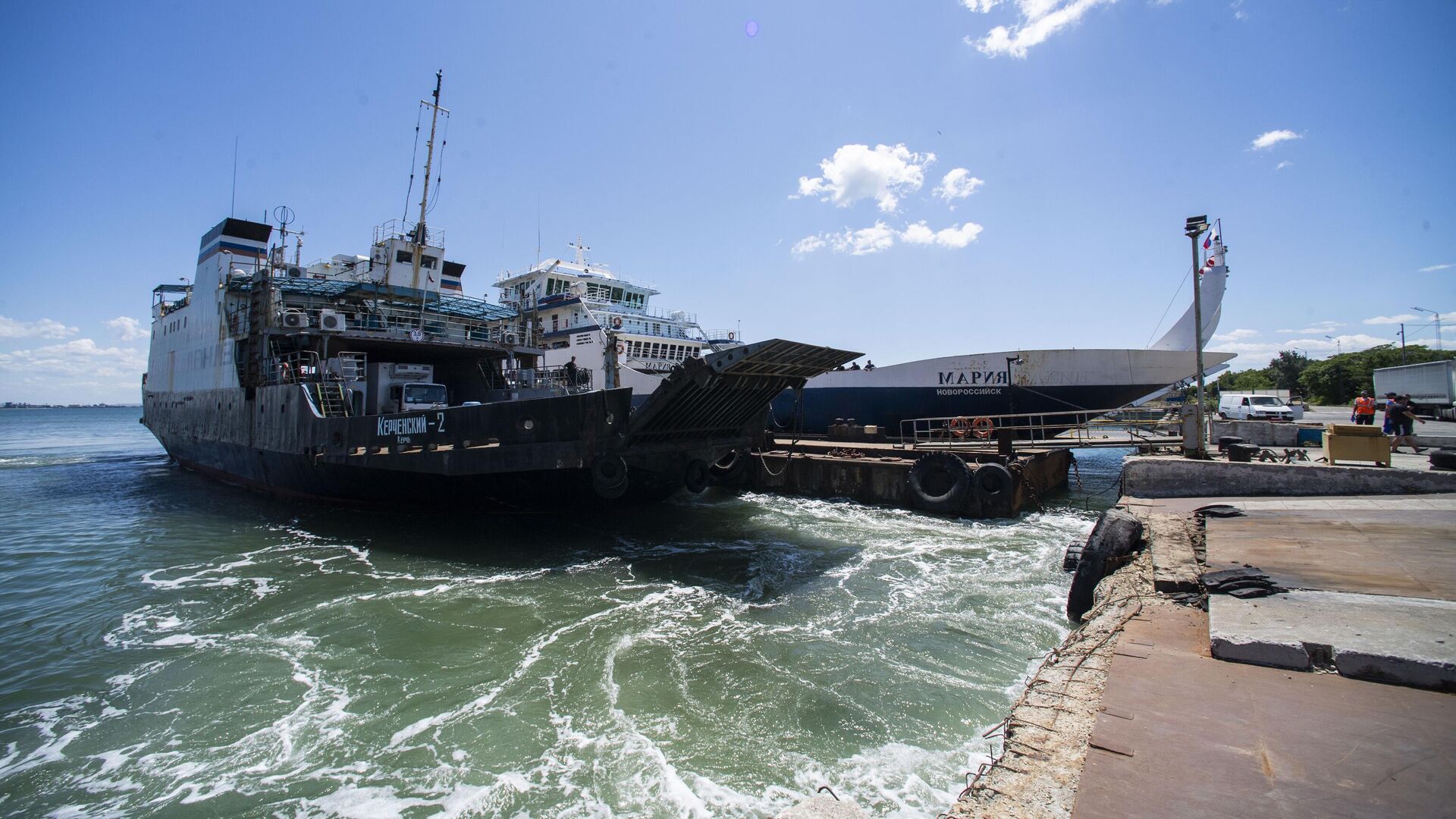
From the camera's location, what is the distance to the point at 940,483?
1511 cm

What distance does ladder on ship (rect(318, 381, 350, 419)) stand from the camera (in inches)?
550

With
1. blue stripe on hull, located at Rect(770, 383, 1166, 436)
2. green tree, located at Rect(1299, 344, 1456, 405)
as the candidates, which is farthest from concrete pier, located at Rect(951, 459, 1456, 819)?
green tree, located at Rect(1299, 344, 1456, 405)

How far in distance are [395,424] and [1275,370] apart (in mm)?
92270

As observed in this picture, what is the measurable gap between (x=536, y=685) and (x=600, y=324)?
22279mm

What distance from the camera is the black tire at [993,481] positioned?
1420 cm

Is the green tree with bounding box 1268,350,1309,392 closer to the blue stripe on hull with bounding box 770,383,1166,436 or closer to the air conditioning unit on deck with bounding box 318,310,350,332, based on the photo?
the blue stripe on hull with bounding box 770,383,1166,436

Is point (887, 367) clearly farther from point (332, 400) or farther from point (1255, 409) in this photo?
point (332, 400)

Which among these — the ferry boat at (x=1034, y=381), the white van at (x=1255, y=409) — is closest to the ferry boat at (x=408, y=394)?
the ferry boat at (x=1034, y=381)

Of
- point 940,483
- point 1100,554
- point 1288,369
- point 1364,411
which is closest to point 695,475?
point 940,483

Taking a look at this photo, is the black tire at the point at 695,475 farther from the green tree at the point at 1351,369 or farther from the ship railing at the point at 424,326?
the green tree at the point at 1351,369

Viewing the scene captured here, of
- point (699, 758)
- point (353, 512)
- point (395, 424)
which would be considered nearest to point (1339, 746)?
point (699, 758)

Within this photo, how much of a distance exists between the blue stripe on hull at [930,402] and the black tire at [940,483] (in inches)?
258

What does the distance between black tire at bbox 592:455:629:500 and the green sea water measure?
1183mm

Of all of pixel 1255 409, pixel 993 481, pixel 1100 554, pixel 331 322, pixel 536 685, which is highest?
pixel 331 322
